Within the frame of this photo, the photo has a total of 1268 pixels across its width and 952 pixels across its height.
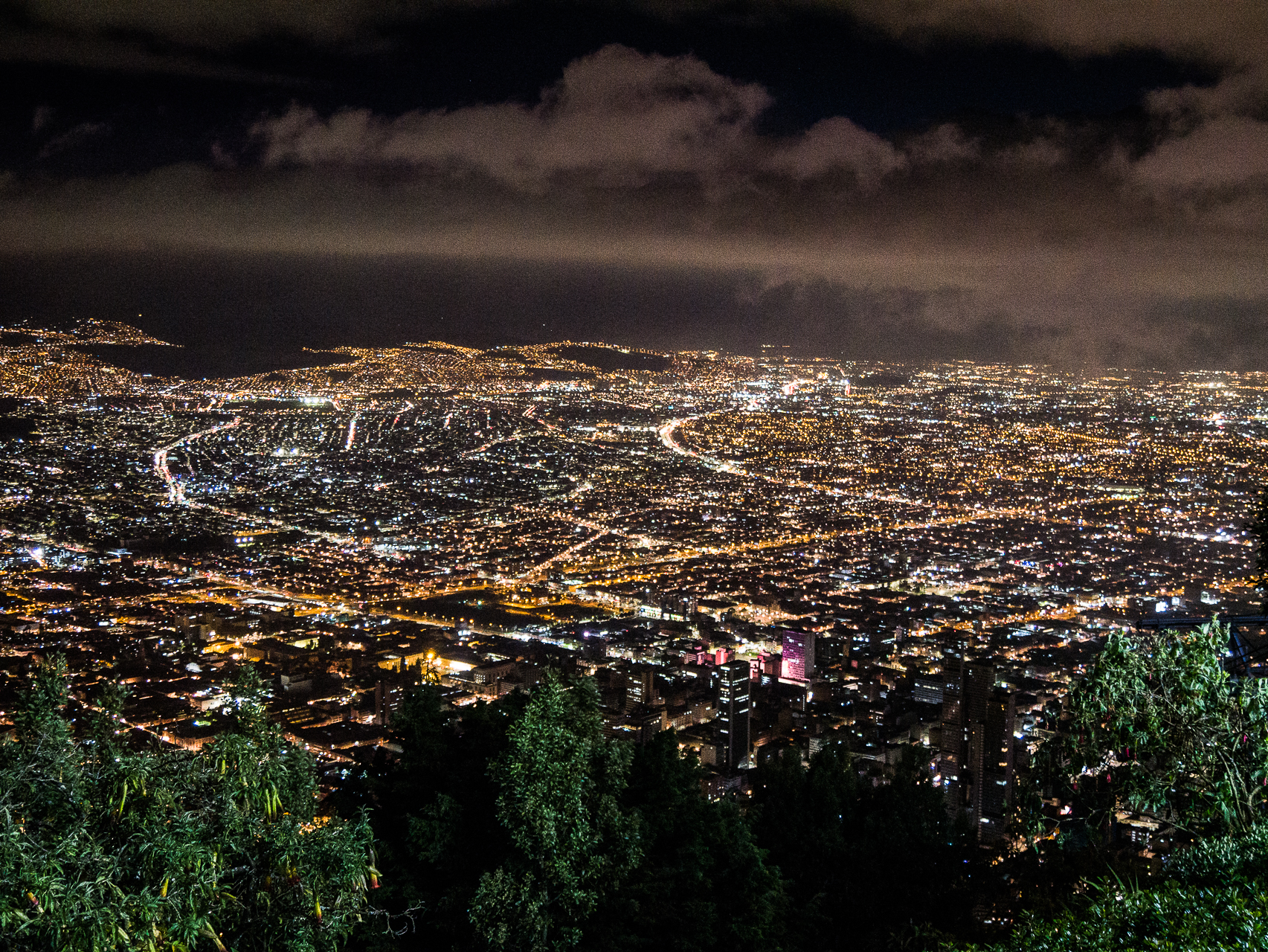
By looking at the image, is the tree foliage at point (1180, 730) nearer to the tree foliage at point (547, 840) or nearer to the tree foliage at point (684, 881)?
the tree foliage at point (547, 840)

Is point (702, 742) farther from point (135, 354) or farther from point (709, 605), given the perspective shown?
point (135, 354)

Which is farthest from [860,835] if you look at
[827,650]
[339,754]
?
[827,650]

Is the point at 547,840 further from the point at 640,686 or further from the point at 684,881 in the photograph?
the point at 640,686

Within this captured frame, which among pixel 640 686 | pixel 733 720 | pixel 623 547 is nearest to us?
pixel 733 720

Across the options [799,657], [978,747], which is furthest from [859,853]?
[799,657]

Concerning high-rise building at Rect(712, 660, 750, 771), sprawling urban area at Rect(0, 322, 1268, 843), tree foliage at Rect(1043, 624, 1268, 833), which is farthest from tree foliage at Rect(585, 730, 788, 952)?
high-rise building at Rect(712, 660, 750, 771)
